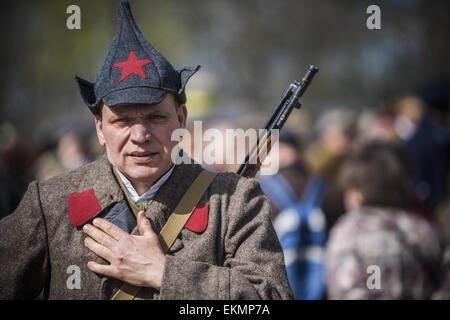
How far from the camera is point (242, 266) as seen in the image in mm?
2840

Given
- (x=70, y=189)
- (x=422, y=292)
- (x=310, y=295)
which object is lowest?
(x=310, y=295)

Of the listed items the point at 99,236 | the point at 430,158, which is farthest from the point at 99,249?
the point at 430,158

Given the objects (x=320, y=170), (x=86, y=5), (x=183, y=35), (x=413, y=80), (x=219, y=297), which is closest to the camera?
(x=219, y=297)

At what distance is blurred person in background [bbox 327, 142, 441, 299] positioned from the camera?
4172mm

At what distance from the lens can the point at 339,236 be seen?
4.43 meters

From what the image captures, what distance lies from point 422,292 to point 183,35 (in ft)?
69.2

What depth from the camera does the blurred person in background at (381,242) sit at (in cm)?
417

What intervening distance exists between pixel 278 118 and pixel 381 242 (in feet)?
4.98

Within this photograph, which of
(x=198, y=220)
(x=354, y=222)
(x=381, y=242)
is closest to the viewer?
(x=198, y=220)

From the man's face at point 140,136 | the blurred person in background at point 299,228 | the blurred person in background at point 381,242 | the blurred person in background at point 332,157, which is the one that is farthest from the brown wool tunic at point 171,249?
the blurred person in background at point 332,157

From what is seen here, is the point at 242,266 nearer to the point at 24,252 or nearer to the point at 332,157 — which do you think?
the point at 24,252

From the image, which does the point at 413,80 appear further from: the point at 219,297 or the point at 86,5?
the point at 219,297

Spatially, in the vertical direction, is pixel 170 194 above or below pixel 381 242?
above

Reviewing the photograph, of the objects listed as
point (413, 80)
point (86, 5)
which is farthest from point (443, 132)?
point (86, 5)
